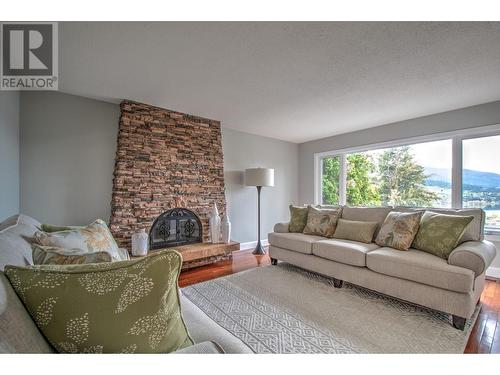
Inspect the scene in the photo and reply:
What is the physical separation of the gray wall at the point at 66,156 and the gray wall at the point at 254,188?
6.00 feet

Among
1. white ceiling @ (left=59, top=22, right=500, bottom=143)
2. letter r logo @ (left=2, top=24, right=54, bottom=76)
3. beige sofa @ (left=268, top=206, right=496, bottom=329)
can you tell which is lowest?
beige sofa @ (left=268, top=206, right=496, bottom=329)

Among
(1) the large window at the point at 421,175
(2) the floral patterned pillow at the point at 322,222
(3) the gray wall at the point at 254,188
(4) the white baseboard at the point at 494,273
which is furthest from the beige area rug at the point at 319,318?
(1) the large window at the point at 421,175

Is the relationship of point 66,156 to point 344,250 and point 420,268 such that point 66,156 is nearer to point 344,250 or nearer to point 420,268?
point 344,250

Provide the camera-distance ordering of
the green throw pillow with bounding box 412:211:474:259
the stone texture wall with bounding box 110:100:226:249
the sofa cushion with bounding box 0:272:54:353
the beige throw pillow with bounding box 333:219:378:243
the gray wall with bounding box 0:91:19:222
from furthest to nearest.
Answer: the stone texture wall with bounding box 110:100:226:249
the beige throw pillow with bounding box 333:219:378:243
the green throw pillow with bounding box 412:211:474:259
the gray wall with bounding box 0:91:19:222
the sofa cushion with bounding box 0:272:54:353

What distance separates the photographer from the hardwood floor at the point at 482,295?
164 centimetres

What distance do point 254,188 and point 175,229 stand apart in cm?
172

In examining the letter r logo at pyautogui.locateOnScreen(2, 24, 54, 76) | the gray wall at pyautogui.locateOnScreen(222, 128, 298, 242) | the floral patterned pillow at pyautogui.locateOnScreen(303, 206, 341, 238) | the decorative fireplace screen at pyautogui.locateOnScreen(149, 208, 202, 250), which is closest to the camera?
the letter r logo at pyautogui.locateOnScreen(2, 24, 54, 76)

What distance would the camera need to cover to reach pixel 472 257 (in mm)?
1811

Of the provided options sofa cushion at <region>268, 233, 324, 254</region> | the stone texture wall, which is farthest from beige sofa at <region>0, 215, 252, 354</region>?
sofa cushion at <region>268, 233, 324, 254</region>

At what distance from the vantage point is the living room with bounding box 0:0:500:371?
696 mm

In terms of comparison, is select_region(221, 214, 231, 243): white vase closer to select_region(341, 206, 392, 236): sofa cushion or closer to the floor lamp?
the floor lamp

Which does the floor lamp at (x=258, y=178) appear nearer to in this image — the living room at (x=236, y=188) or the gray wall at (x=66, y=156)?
the living room at (x=236, y=188)

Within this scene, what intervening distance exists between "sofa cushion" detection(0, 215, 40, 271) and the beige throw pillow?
2.86m
